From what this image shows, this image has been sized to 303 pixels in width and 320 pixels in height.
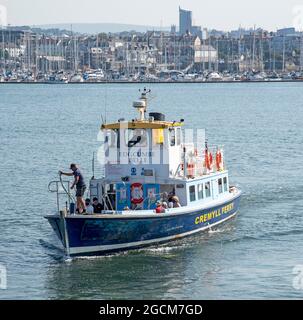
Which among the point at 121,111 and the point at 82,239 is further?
the point at 121,111

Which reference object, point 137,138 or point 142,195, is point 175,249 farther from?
point 137,138

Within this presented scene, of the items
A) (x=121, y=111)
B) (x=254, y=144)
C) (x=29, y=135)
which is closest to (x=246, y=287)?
(x=254, y=144)

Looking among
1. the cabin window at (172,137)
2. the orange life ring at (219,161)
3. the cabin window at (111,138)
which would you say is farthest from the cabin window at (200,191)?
the cabin window at (111,138)

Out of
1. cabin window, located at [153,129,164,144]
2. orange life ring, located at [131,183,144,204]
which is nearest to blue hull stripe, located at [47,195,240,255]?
orange life ring, located at [131,183,144,204]

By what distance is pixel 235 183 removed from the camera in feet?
162

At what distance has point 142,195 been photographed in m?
35.3

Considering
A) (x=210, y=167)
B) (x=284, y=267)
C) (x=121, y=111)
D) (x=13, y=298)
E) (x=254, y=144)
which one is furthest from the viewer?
(x=121, y=111)

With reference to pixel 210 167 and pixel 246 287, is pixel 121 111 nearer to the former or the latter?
pixel 210 167

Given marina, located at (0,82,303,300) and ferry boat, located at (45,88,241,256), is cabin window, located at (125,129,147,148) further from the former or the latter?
marina, located at (0,82,303,300)

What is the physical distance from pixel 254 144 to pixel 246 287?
41243 mm
